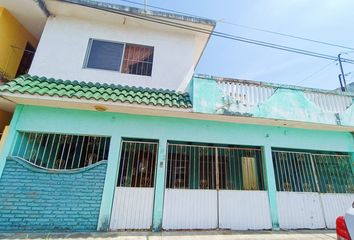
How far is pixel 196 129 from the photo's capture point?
5797 mm

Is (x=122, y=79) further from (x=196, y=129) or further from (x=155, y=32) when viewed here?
(x=196, y=129)

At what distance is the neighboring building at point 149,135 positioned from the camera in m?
4.81

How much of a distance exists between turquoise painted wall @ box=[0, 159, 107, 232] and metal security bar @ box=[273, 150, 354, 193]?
221 inches

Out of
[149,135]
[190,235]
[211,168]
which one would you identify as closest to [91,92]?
[149,135]

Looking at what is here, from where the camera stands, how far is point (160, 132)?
559 cm

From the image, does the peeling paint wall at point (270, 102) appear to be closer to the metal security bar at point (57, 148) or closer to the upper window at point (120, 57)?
the upper window at point (120, 57)

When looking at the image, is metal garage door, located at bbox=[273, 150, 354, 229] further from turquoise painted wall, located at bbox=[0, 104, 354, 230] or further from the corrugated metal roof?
the corrugated metal roof

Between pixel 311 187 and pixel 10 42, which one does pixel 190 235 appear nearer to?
pixel 311 187

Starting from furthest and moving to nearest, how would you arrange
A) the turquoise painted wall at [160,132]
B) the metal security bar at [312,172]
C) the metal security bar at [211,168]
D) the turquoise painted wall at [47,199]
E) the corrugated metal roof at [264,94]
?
the metal security bar at [211,168] → the metal security bar at [312,172] → the corrugated metal roof at [264,94] → the turquoise painted wall at [160,132] → the turquoise painted wall at [47,199]

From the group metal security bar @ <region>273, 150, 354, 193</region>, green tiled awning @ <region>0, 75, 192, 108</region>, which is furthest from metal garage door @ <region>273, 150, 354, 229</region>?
green tiled awning @ <region>0, 75, 192, 108</region>

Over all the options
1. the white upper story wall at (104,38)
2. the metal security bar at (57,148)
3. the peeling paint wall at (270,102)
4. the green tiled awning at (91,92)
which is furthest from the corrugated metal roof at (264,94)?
the metal security bar at (57,148)

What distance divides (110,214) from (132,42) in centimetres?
527

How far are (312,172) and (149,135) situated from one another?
5.47 m

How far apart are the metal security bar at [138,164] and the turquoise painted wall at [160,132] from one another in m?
0.53
